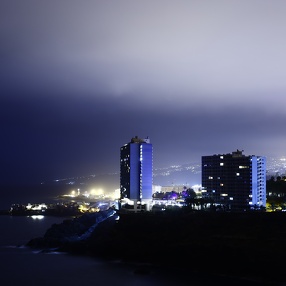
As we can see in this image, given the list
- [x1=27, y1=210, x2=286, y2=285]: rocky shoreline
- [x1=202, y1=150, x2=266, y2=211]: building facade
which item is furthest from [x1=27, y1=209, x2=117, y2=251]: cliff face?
[x1=202, y1=150, x2=266, y2=211]: building facade

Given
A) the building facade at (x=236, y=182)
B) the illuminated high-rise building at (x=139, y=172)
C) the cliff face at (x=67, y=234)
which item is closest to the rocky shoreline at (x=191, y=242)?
the cliff face at (x=67, y=234)

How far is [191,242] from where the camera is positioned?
3656cm

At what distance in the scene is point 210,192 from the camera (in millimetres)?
64438

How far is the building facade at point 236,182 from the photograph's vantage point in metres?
58.2

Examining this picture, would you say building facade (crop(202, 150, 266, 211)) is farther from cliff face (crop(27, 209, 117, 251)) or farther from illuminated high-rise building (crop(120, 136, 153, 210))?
cliff face (crop(27, 209, 117, 251))

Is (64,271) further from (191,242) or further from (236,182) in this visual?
(236,182)

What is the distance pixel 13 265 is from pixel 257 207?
97.9 ft

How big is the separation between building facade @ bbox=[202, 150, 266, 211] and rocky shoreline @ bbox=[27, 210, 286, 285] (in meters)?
13.8

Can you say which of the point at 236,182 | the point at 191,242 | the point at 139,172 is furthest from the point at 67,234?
the point at 236,182

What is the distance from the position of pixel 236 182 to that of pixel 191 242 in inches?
998

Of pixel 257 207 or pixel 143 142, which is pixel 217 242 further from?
pixel 143 142

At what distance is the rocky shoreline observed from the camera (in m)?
31.8

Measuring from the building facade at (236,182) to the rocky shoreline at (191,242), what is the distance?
545 inches

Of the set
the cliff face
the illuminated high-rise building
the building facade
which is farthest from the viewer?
the illuminated high-rise building
